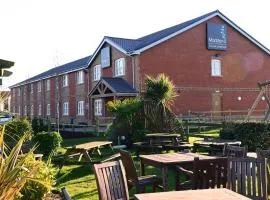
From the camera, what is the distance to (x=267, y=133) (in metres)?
15.2

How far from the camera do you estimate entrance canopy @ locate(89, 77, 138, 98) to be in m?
30.5

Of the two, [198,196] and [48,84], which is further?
[48,84]

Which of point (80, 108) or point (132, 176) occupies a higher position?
point (80, 108)

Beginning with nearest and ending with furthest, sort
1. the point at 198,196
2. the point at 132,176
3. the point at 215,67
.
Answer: the point at 198,196
the point at 132,176
the point at 215,67

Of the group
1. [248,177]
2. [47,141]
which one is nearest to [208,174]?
[248,177]

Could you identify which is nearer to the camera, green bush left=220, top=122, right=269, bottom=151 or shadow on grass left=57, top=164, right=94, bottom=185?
shadow on grass left=57, top=164, right=94, bottom=185

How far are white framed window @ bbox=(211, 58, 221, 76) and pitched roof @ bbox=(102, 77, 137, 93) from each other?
7.44 m

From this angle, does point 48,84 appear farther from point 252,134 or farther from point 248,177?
→ point 248,177

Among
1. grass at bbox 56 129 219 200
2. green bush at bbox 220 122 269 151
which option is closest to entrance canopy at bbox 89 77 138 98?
green bush at bbox 220 122 269 151

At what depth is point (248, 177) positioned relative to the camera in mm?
5625

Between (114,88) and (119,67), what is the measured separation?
3956mm

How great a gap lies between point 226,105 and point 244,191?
30125 millimetres

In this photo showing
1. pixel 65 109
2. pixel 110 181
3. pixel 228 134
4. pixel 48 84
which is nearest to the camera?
pixel 110 181

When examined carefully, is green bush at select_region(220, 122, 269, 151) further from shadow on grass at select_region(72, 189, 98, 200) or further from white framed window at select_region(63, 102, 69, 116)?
white framed window at select_region(63, 102, 69, 116)
